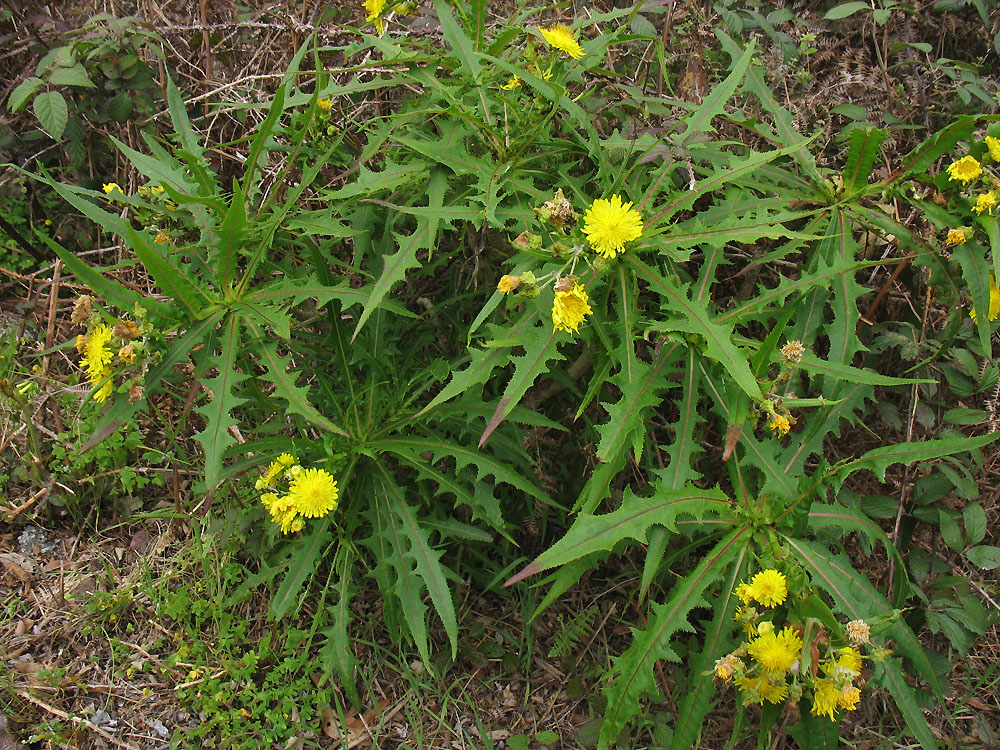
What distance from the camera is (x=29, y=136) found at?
9.46 ft

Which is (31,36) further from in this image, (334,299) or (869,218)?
(869,218)

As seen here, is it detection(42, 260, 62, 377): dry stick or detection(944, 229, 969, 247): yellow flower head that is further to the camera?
detection(42, 260, 62, 377): dry stick

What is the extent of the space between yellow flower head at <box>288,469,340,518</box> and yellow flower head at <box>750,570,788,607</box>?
1079 mm

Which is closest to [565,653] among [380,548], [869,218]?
[380,548]

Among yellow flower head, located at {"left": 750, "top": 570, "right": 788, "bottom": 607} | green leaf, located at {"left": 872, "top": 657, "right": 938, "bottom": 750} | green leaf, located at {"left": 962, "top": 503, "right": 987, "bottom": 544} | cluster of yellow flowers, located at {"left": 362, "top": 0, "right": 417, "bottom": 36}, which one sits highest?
cluster of yellow flowers, located at {"left": 362, "top": 0, "right": 417, "bottom": 36}

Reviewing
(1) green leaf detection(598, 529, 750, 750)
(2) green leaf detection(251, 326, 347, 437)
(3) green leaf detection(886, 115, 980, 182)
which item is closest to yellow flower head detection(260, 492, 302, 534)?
(2) green leaf detection(251, 326, 347, 437)

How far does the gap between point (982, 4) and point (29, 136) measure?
12.3 feet

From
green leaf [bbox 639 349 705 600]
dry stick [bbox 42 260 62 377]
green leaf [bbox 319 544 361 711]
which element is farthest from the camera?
dry stick [bbox 42 260 62 377]

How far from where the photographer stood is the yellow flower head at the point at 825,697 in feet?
4.98

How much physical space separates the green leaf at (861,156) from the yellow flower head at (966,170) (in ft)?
0.65

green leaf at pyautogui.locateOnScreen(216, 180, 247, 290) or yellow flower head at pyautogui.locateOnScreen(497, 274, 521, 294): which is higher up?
green leaf at pyautogui.locateOnScreen(216, 180, 247, 290)

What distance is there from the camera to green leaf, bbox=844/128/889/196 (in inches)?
73.7

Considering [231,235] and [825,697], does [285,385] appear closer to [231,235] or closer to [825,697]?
[231,235]

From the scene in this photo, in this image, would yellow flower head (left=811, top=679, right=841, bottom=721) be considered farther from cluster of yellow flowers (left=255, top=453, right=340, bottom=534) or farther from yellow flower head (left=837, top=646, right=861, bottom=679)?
cluster of yellow flowers (left=255, top=453, right=340, bottom=534)
